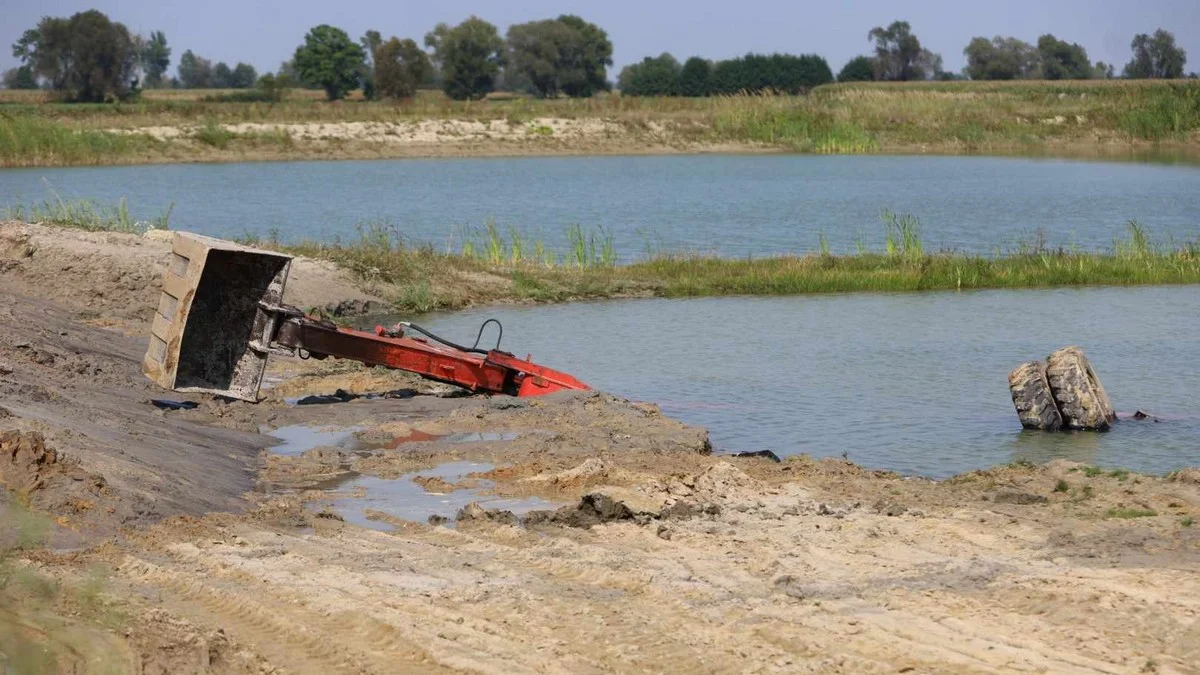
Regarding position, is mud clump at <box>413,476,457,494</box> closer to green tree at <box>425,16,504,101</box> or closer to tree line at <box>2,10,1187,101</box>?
tree line at <box>2,10,1187,101</box>

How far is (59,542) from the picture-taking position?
719 cm

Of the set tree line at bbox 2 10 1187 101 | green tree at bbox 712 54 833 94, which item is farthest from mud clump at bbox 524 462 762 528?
Answer: green tree at bbox 712 54 833 94

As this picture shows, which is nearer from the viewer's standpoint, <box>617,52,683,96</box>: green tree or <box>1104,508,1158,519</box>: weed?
<box>1104,508,1158,519</box>: weed

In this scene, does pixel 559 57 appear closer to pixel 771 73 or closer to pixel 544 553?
pixel 771 73

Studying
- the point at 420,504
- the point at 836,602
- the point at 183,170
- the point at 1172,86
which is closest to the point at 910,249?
the point at 420,504

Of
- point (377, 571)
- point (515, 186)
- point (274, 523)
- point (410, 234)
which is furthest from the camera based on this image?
point (515, 186)

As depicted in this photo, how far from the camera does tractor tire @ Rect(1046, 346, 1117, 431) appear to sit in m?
12.6

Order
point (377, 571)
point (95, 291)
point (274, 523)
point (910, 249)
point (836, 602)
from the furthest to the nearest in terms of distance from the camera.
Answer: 1. point (910, 249)
2. point (95, 291)
3. point (274, 523)
4. point (377, 571)
5. point (836, 602)

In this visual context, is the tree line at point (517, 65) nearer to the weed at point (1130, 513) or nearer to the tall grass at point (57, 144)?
the tall grass at point (57, 144)

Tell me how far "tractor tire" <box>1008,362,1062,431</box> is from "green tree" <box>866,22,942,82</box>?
5439 inches

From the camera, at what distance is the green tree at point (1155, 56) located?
143875 millimetres

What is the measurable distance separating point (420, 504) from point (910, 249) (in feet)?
54.9

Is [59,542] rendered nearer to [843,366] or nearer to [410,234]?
[843,366]

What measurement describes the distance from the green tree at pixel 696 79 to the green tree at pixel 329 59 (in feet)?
85.0
